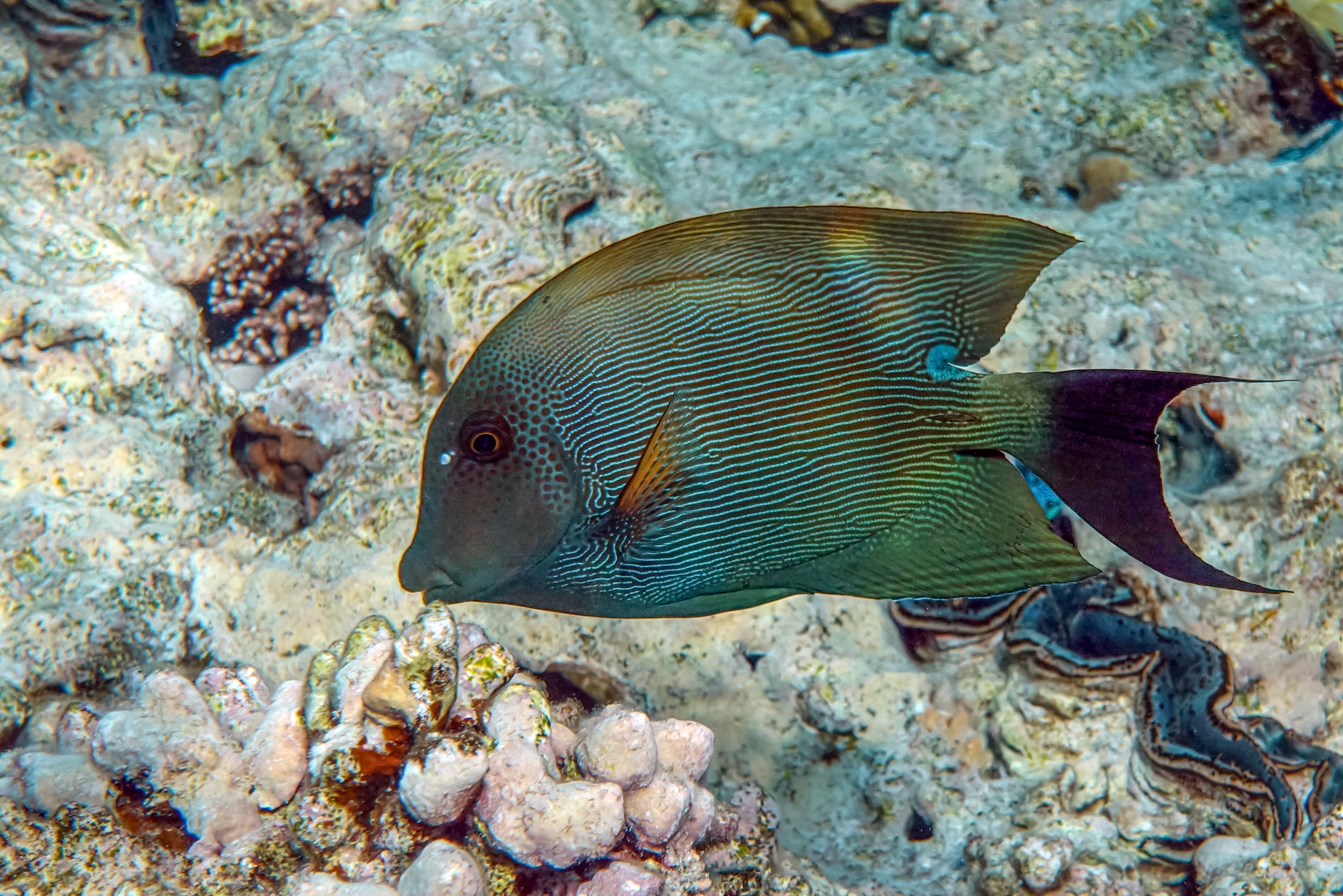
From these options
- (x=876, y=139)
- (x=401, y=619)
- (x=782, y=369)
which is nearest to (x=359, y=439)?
(x=401, y=619)

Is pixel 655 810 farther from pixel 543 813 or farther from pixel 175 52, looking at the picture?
pixel 175 52

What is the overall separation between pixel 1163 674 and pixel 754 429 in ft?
6.30

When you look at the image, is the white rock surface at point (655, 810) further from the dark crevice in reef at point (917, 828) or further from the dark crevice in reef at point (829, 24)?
the dark crevice in reef at point (829, 24)

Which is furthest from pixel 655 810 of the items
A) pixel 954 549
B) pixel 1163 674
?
pixel 1163 674

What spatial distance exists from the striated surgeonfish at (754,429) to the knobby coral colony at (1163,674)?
1.10 m

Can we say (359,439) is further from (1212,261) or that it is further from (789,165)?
(1212,261)

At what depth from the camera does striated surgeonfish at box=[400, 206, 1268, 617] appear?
151 centimetres

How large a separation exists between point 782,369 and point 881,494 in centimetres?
31

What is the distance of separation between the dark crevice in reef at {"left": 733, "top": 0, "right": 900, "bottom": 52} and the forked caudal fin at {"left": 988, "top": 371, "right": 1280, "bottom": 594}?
12.1ft

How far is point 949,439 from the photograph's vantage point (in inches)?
60.6

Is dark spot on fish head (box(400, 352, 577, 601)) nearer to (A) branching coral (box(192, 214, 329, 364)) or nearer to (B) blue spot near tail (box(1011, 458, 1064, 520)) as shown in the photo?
(B) blue spot near tail (box(1011, 458, 1064, 520))

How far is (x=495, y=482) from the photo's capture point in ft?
4.94

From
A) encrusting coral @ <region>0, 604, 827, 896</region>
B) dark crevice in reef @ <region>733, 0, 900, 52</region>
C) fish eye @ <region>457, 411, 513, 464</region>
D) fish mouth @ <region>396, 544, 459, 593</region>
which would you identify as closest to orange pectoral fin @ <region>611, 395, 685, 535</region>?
fish eye @ <region>457, 411, 513, 464</region>

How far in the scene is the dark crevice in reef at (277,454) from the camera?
296 cm
